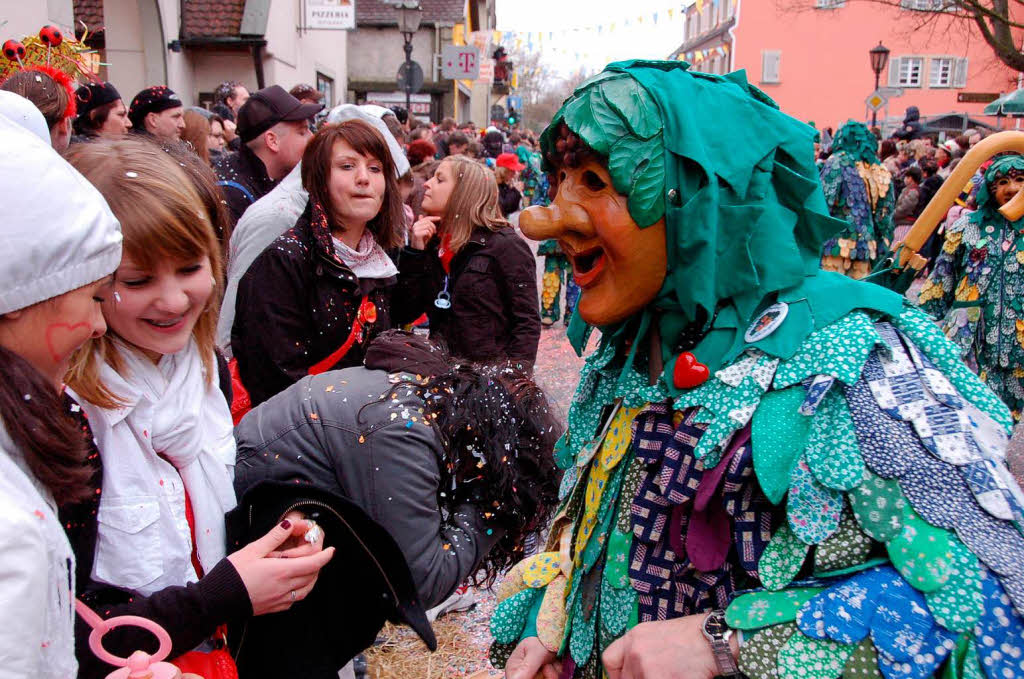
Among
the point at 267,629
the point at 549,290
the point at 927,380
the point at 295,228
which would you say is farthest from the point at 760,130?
the point at 549,290

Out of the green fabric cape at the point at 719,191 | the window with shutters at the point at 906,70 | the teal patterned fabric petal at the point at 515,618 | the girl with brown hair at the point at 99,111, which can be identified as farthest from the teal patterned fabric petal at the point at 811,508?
the window with shutters at the point at 906,70

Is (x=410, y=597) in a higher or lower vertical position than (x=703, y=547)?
lower

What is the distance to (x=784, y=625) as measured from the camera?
1.17 m

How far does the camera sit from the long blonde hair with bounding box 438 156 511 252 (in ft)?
15.1

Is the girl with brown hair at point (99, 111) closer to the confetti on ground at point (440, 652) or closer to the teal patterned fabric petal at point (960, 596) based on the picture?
the confetti on ground at point (440, 652)

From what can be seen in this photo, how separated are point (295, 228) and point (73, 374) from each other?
5.51 feet

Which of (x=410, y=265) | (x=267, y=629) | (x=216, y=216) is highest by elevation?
(x=216, y=216)

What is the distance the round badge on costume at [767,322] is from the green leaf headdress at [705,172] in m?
0.02

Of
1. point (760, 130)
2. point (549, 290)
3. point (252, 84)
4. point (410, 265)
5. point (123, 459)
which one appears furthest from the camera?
point (252, 84)

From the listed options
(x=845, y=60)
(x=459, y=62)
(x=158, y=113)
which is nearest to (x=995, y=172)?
(x=158, y=113)

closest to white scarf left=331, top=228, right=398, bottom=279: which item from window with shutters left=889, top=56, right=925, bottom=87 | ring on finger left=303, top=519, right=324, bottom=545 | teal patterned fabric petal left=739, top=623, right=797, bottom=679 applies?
ring on finger left=303, top=519, right=324, bottom=545

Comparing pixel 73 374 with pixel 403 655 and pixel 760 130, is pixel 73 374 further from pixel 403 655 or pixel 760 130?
pixel 403 655

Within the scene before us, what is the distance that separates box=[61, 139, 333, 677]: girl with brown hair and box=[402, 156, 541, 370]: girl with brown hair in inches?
104

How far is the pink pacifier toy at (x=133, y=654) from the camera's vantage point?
1302 mm
